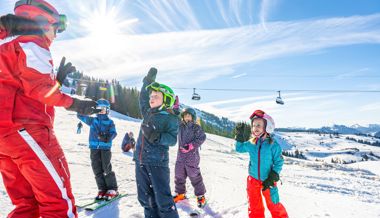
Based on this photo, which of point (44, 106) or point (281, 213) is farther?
point (281, 213)

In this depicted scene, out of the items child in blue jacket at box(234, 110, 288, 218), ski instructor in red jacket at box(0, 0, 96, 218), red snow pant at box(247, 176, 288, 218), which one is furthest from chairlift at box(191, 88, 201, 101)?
ski instructor in red jacket at box(0, 0, 96, 218)

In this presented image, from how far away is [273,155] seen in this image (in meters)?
5.07

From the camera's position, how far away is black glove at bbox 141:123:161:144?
4299 millimetres

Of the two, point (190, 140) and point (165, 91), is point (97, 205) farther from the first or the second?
point (165, 91)

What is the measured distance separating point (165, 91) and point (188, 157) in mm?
2678

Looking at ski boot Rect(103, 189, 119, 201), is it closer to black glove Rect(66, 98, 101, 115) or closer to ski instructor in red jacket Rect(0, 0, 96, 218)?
ski instructor in red jacket Rect(0, 0, 96, 218)

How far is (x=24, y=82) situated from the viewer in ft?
9.10

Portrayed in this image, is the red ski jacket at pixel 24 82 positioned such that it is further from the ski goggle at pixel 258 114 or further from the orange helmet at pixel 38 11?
the ski goggle at pixel 258 114

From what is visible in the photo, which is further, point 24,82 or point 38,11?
point 38,11

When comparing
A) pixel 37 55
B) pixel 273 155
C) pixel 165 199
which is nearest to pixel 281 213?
pixel 273 155

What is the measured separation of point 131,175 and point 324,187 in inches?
338

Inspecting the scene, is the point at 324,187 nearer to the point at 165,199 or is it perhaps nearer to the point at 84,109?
the point at 165,199

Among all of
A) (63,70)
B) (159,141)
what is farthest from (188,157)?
(63,70)

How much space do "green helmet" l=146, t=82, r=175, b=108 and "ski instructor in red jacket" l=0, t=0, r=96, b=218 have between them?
1674mm
